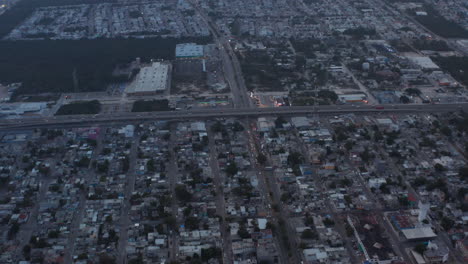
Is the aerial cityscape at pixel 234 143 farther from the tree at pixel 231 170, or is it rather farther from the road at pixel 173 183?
the tree at pixel 231 170

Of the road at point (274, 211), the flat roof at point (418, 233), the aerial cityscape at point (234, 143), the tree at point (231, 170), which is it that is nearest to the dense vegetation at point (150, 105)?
the aerial cityscape at point (234, 143)

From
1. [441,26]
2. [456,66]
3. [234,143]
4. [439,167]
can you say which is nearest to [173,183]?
[234,143]

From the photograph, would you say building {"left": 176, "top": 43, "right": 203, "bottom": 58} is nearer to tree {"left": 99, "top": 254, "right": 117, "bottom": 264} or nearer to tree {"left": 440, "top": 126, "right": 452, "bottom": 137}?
tree {"left": 440, "top": 126, "right": 452, "bottom": 137}

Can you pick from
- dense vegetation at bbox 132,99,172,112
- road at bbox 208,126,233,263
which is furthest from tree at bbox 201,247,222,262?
dense vegetation at bbox 132,99,172,112

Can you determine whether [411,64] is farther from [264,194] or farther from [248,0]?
[248,0]

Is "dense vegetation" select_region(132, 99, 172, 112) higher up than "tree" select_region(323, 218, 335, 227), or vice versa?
"dense vegetation" select_region(132, 99, 172, 112)

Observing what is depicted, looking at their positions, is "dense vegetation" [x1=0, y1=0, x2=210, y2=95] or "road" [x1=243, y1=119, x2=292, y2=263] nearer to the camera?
"road" [x1=243, y1=119, x2=292, y2=263]

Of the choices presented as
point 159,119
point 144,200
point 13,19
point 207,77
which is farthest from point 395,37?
point 13,19
